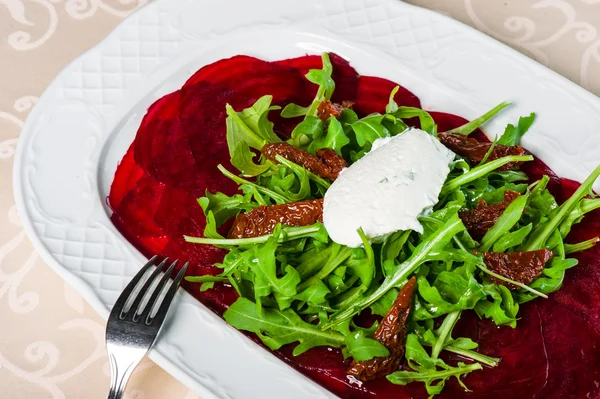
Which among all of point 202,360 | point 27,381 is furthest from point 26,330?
point 202,360

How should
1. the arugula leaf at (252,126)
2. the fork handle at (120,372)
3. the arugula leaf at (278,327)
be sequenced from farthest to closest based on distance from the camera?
1. the arugula leaf at (252,126)
2. the arugula leaf at (278,327)
3. the fork handle at (120,372)

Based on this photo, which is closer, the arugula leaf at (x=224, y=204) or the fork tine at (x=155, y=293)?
the fork tine at (x=155, y=293)

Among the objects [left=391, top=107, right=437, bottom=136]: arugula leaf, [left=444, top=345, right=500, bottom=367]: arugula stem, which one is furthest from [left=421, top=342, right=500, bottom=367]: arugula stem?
[left=391, top=107, right=437, bottom=136]: arugula leaf

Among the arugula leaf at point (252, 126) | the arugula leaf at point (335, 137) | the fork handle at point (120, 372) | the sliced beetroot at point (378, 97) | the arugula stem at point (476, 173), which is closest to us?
the fork handle at point (120, 372)

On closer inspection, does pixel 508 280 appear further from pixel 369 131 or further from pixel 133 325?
pixel 133 325

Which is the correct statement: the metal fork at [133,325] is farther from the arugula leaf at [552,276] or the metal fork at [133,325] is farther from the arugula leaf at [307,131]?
the arugula leaf at [552,276]

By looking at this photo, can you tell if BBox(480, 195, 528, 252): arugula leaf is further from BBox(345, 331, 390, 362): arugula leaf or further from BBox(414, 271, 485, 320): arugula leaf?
BBox(345, 331, 390, 362): arugula leaf

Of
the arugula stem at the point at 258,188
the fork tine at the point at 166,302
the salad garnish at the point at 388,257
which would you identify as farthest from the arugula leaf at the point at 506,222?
the fork tine at the point at 166,302
